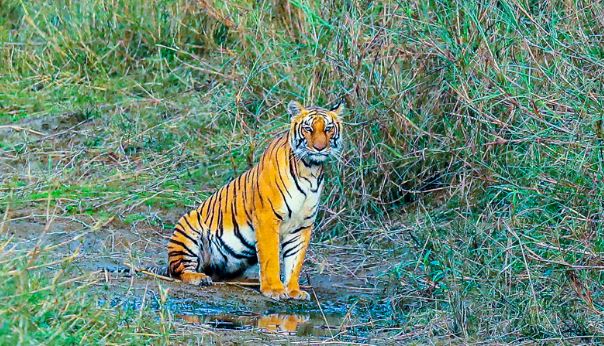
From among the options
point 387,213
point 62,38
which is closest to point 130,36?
point 62,38

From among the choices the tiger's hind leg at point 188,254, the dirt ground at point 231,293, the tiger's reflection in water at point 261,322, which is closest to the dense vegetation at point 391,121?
the dirt ground at point 231,293

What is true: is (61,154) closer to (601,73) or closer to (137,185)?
(137,185)

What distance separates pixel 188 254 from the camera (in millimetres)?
6598

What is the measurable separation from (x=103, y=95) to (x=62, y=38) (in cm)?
70

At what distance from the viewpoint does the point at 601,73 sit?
19.5 feet

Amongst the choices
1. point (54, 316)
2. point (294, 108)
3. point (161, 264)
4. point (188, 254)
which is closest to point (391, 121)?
point (294, 108)

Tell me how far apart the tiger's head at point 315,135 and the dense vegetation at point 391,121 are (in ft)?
2.16

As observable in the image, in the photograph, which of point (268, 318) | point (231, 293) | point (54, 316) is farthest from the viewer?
point (231, 293)

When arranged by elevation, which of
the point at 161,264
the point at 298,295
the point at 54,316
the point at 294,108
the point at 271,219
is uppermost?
the point at 54,316

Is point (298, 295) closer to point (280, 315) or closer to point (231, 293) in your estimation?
point (280, 315)

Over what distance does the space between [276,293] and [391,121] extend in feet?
4.64

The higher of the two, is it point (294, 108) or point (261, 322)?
point (294, 108)

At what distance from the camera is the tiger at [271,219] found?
6.32 m

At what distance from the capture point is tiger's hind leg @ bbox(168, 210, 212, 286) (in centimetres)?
648
